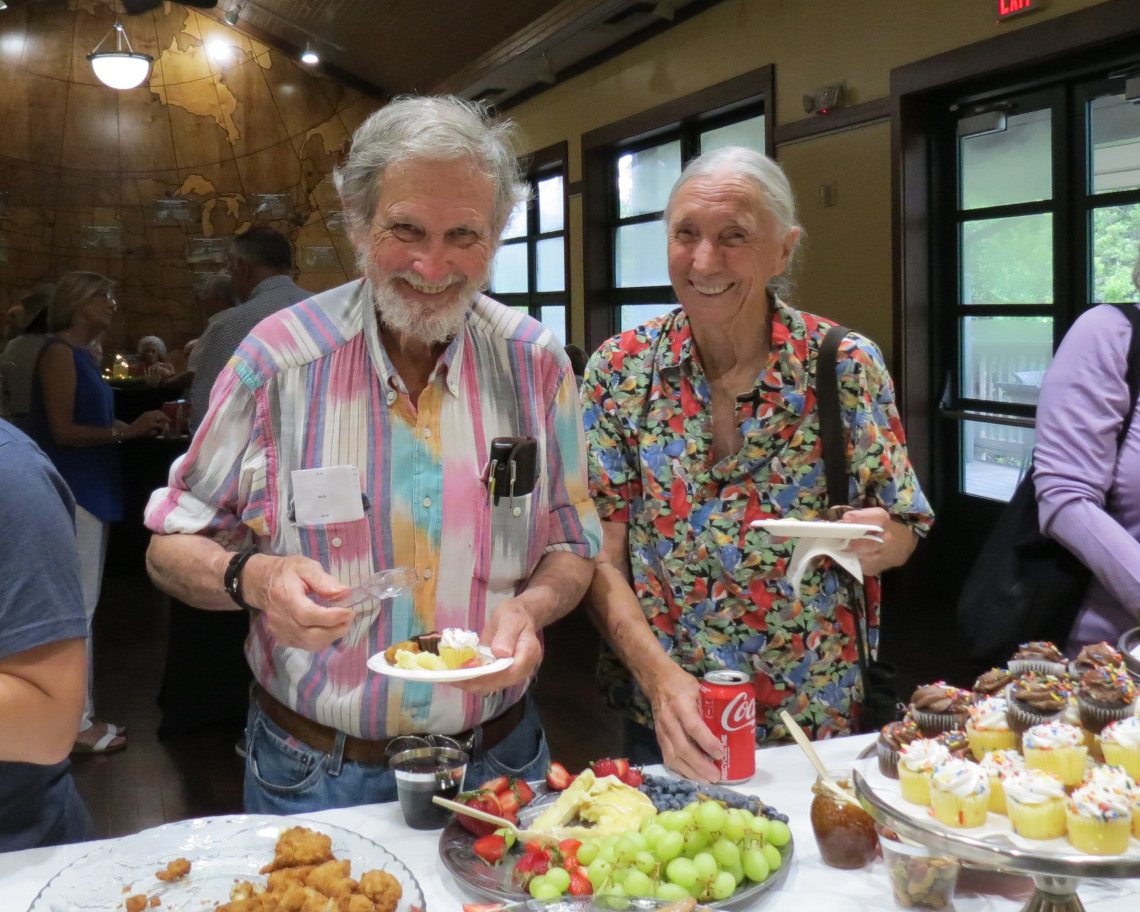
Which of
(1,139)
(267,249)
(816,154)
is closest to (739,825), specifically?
(267,249)

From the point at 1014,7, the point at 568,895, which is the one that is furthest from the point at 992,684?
the point at 1014,7

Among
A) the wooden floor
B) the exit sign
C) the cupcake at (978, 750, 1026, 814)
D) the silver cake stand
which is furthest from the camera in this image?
the exit sign

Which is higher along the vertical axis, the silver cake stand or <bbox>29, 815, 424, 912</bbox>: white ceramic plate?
the silver cake stand

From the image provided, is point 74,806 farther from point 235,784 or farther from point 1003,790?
point 235,784

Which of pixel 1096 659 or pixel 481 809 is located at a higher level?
pixel 1096 659

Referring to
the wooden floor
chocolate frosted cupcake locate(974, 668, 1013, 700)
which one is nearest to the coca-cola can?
chocolate frosted cupcake locate(974, 668, 1013, 700)

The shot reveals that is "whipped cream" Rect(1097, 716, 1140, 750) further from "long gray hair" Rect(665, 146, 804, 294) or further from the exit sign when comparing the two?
the exit sign

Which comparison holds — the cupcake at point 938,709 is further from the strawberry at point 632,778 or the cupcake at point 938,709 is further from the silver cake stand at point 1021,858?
the strawberry at point 632,778

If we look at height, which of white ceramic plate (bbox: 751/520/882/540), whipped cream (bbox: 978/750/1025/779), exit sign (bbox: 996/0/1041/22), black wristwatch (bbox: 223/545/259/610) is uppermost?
exit sign (bbox: 996/0/1041/22)

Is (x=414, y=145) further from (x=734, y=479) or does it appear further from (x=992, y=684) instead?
(x=992, y=684)

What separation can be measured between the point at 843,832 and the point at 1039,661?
344 mm

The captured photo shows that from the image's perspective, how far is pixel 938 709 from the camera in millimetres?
1296

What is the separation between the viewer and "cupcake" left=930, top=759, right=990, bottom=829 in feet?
3.43

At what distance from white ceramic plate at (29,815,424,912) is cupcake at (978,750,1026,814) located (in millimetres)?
598
